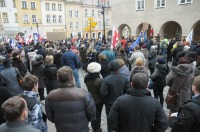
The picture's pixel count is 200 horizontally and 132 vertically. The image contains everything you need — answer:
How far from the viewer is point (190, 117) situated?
2.23 m

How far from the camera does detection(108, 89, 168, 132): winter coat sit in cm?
254

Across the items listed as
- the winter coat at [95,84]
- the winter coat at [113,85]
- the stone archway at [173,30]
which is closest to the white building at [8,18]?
the stone archway at [173,30]

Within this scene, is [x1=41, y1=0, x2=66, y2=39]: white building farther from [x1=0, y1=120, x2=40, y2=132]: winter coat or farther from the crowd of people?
[x1=0, y1=120, x2=40, y2=132]: winter coat

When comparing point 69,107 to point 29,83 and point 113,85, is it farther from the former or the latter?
point 113,85

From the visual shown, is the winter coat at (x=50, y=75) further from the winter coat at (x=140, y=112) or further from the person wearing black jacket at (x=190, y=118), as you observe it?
the person wearing black jacket at (x=190, y=118)

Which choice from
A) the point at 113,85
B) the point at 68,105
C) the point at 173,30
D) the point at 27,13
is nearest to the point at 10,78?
the point at 68,105

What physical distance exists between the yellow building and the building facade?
22.3 m

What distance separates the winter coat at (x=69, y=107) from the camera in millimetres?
2838

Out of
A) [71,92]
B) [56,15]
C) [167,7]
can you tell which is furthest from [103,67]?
[56,15]

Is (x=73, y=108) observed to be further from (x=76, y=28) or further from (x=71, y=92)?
(x=76, y=28)

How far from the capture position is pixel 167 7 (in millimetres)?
21328

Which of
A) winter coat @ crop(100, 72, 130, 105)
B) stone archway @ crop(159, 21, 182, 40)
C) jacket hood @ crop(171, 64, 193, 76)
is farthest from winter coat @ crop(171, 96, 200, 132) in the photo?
stone archway @ crop(159, 21, 182, 40)

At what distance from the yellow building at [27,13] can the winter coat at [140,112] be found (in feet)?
132

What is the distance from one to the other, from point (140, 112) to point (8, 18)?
4158 cm
